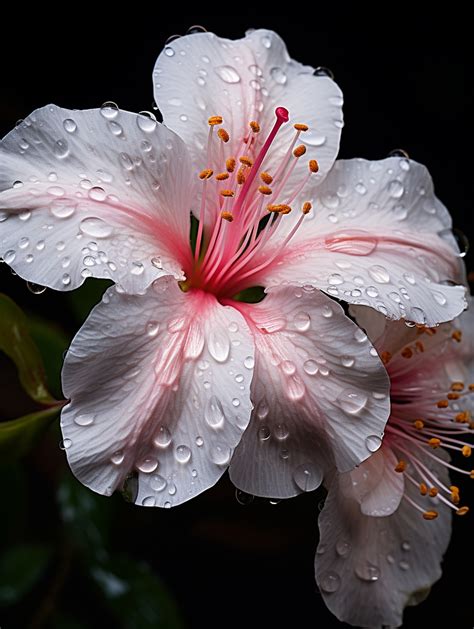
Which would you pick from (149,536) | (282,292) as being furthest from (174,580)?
(282,292)

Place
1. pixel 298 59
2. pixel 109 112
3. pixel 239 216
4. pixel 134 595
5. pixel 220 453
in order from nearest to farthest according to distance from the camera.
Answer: pixel 220 453 < pixel 109 112 < pixel 239 216 < pixel 134 595 < pixel 298 59

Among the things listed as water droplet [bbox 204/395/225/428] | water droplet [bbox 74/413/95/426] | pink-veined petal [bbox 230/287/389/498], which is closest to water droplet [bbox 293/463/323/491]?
pink-veined petal [bbox 230/287/389/498]

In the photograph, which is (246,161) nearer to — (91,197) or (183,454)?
(91,197)

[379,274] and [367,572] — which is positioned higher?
[379,274]

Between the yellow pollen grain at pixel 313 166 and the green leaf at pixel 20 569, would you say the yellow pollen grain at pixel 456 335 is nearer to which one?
the yellow pollen grain at pixel 313 166

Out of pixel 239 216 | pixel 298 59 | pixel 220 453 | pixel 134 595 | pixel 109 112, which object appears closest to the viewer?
pixel 220 453

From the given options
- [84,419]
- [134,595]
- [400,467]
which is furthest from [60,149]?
[134,595]

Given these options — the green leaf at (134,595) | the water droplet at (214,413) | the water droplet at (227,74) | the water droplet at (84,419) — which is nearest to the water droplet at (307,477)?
the water droplet at (214,413)
